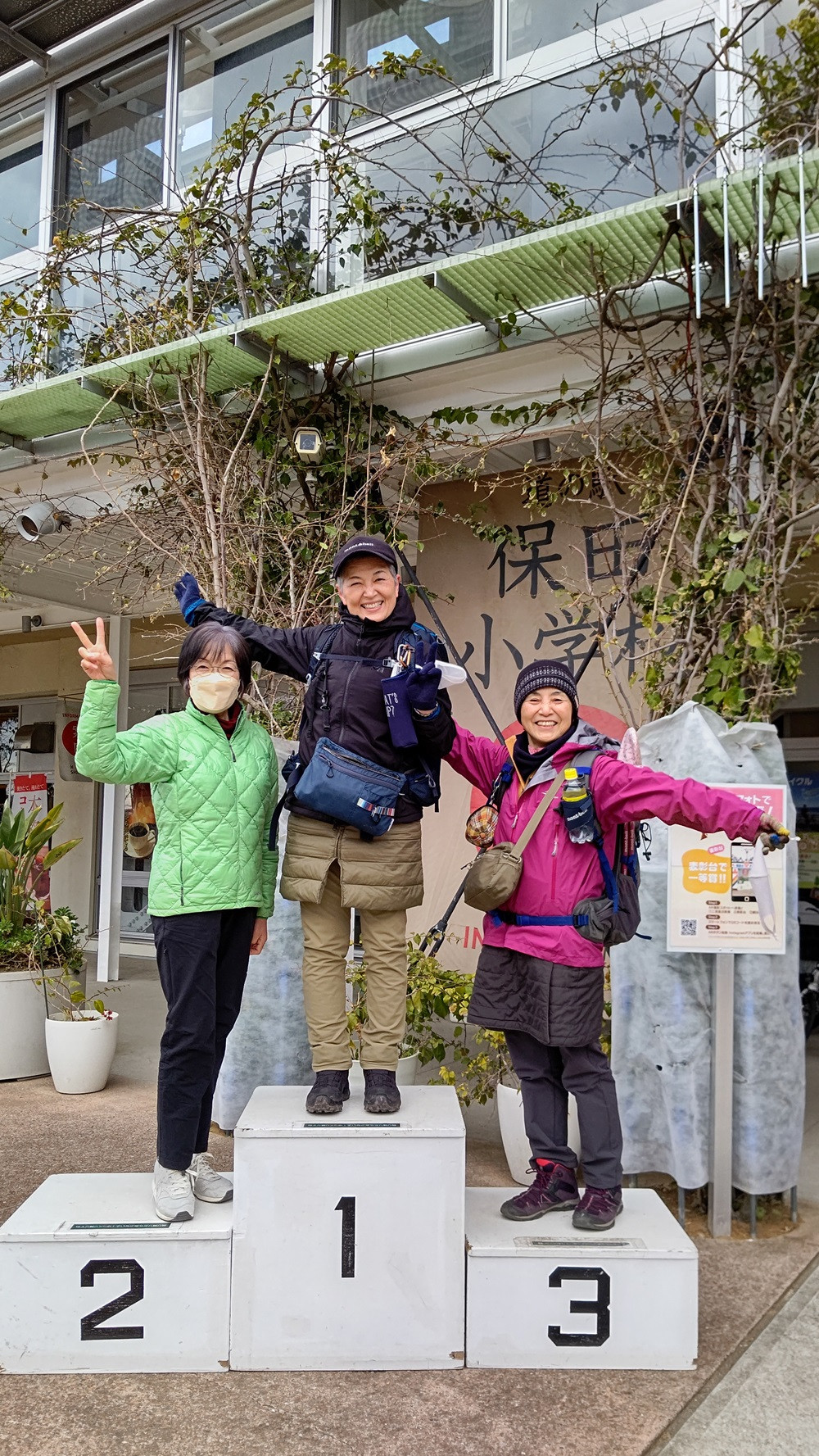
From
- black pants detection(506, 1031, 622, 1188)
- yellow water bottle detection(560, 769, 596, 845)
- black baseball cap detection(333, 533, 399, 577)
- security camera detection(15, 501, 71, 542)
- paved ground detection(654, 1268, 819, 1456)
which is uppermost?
security camera detection(15, 501, 71, 542)

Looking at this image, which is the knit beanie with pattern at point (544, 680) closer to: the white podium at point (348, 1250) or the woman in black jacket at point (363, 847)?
the woman in black jacket at point (363, 847)

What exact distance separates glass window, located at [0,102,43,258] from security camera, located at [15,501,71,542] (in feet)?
6.63

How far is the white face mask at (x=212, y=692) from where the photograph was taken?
3.00m

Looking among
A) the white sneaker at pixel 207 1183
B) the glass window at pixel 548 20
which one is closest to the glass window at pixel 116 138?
the glass window at pixel 548 20

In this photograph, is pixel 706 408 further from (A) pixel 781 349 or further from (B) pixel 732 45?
(B) pixel 732 45

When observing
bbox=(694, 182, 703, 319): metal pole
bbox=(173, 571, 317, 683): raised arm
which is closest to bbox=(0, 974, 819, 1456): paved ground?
bbox=(173, 571, 317, 683): raised arm

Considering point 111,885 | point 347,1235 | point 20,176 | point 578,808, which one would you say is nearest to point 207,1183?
point 347,1235

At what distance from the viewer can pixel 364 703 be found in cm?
299

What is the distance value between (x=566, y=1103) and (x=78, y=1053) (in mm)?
3229

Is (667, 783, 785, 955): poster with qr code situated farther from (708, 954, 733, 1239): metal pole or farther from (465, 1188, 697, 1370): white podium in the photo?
(465, 1188, 697, 1370): white podium

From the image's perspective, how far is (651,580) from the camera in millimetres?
4371

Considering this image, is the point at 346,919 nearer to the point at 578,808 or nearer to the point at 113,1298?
the point at 578,808

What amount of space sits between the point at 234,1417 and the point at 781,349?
390cm

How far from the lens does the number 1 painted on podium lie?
9.04ft
